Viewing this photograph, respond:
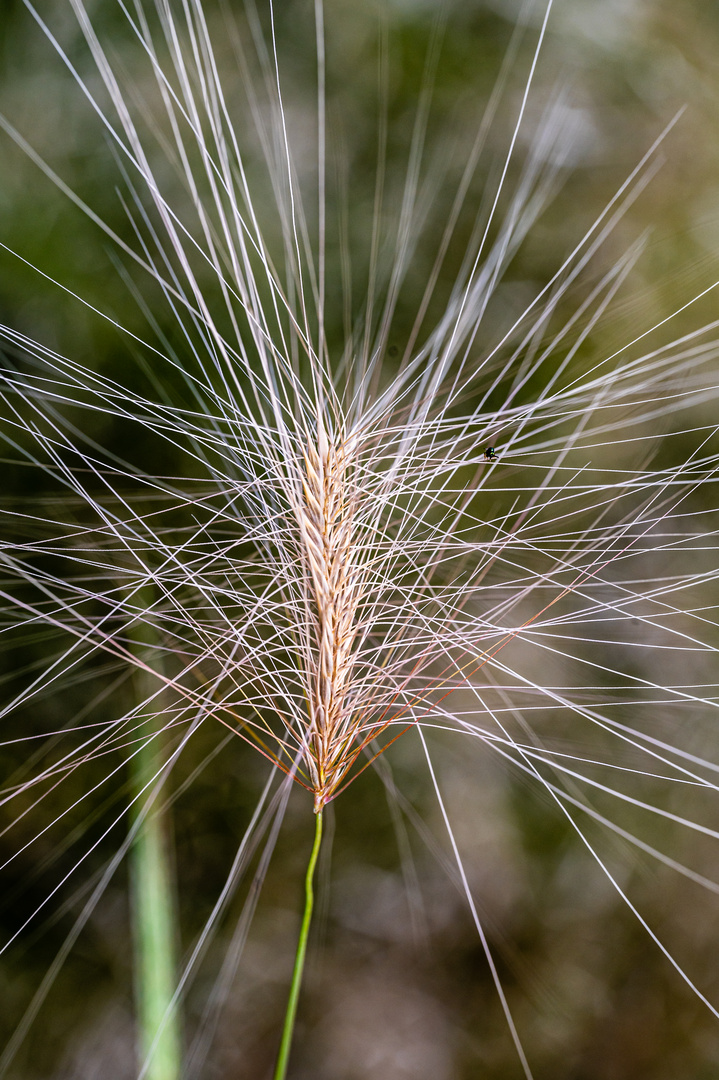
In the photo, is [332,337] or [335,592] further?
[332,337]

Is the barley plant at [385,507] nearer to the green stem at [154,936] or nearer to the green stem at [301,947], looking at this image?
the green stem at [154,936]

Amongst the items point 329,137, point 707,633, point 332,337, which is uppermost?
point 329,137

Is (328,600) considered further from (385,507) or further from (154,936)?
(154,936)

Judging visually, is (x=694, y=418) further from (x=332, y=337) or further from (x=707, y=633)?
(x=332, y=337)

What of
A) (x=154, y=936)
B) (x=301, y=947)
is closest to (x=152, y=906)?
(x=154, y=936)

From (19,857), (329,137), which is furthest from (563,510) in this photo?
(19,857)

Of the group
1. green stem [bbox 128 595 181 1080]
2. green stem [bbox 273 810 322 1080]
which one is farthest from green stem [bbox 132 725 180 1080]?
green stem [bbox 273 810 322 1080]
